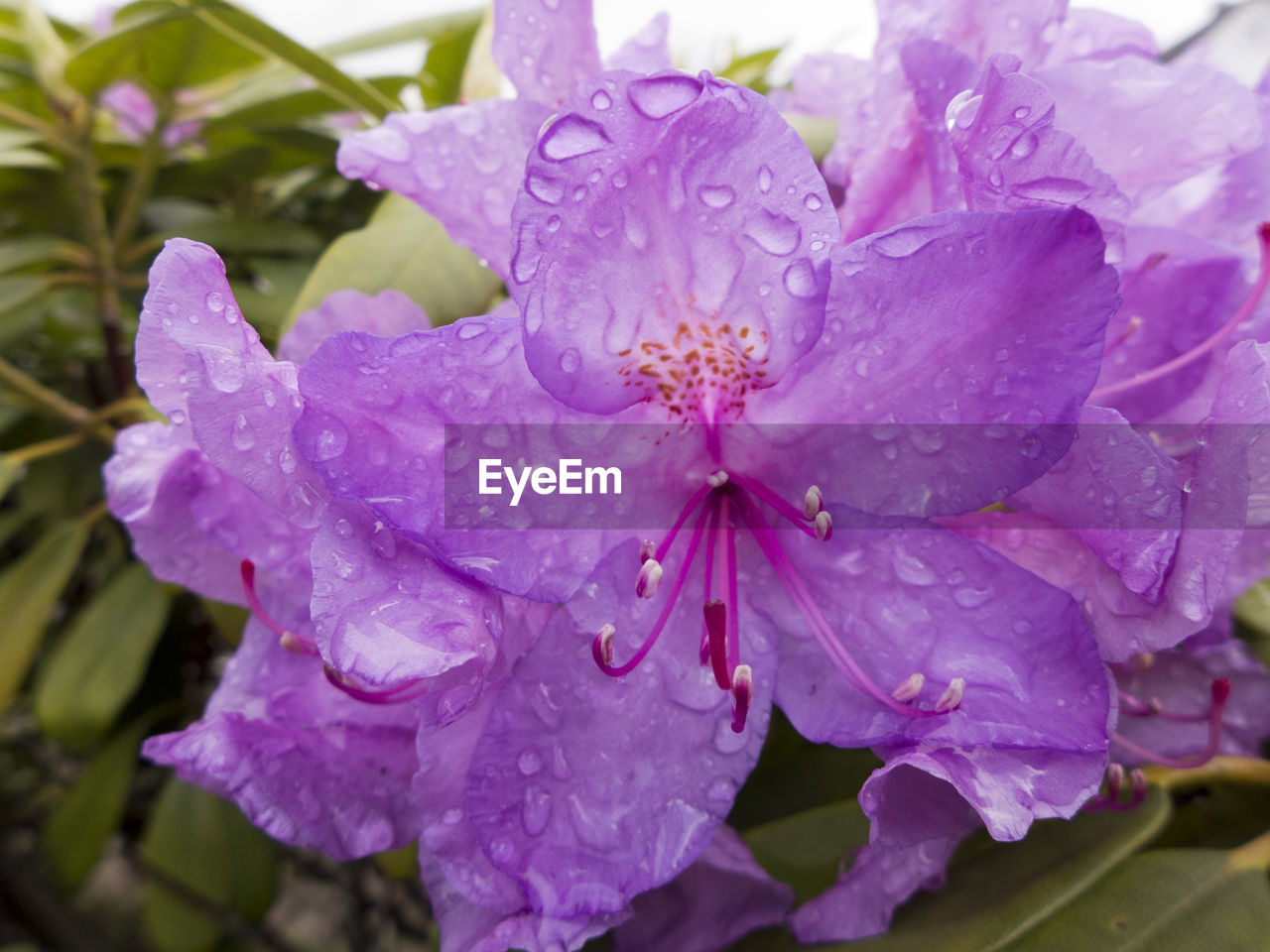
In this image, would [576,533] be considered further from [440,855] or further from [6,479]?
[6,479]

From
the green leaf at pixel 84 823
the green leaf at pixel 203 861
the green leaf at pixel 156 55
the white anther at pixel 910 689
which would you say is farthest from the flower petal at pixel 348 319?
the green leaf at pixel 84 823

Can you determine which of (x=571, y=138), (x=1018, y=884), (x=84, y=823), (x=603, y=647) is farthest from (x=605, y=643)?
(x=84, y=823)

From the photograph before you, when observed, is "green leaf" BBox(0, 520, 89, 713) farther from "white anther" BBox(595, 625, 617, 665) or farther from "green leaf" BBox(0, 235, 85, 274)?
"white anther" BBox(595, 625, 617, 665)

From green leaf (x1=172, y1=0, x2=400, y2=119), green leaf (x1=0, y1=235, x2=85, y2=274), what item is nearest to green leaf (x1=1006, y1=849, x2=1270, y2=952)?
green leaf (x1=172, y1=0, x2=400, y2=119)

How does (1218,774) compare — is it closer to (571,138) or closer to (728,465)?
(728,465)

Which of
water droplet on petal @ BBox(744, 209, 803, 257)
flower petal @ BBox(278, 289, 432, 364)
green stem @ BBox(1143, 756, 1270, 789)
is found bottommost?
green stem @ BBox(1143, 756, 1270, 789)

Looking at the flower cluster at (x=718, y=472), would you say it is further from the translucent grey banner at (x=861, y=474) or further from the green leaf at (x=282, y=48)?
the green leaf at (x=282, y=48)

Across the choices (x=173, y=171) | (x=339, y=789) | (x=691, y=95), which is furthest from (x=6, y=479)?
(x=691, y=95)
